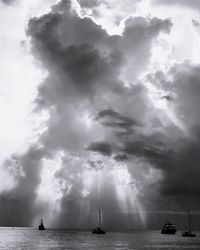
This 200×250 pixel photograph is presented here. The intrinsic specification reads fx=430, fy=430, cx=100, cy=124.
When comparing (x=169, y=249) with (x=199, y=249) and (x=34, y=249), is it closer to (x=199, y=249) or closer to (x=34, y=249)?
(x=199, y=249)

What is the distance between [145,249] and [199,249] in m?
21.3

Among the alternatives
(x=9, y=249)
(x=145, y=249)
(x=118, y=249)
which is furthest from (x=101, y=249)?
(x=9, y=249)

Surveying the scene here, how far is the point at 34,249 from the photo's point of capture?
513 ft

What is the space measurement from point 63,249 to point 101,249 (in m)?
14.0

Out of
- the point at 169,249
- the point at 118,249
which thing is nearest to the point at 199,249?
the point at 169,249

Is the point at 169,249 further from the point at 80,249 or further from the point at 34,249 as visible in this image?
the point at 34,249

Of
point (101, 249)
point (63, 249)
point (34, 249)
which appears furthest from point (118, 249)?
point (34, 249)

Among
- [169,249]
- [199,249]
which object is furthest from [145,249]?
[199,249]

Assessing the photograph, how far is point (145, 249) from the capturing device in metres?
158

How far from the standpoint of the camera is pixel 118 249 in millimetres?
154125

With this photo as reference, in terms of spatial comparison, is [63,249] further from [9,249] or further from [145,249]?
[145,249]

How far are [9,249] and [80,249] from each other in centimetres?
2557

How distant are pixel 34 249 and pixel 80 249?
16742mm

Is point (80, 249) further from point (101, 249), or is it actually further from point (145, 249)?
point (145, 249)
